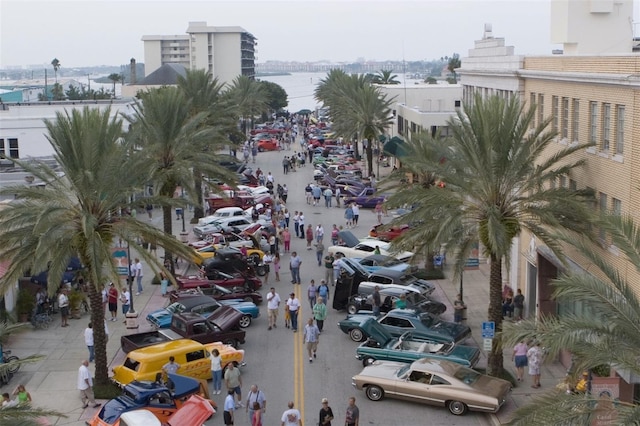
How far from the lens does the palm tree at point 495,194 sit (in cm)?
2250

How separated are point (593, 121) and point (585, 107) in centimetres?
67

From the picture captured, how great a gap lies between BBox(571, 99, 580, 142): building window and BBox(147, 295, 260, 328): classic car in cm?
1187

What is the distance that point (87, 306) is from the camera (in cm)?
3144

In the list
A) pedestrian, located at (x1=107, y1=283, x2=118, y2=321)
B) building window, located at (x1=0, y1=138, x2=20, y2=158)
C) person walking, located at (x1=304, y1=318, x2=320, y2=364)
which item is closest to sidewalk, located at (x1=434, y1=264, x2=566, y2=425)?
person walking, located at (x1=304, y1=318, x2=320, y2=364)

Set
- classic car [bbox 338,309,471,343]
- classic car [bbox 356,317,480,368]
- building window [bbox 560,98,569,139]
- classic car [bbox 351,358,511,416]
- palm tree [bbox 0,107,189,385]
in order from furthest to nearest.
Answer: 1. building window [bbox 560,98,569,139]
2. classic car [bbox 338,309,471,343]
3. classic car [bbox 356,317,480,368]
4. palm tree [bbox 0,107,189,385]
5. classic car [bbox 351,358,511,416]

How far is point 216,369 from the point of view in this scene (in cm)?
2270

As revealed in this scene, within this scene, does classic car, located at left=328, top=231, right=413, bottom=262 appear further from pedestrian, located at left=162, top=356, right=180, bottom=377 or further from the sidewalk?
pedestrian, located at left=162, top=356, right=180, bottom=377

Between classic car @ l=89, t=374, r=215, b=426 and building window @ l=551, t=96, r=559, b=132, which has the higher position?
building window @ l=551, t=96, r=559, b=132

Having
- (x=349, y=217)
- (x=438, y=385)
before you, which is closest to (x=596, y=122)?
(x=438, y=385)

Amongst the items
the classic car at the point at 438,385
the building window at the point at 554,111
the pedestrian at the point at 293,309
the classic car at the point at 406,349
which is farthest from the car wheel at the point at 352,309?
the building window at the point at 554,111

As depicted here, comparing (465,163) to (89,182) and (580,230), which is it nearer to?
(580,230)

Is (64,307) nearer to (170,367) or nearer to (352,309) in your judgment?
(170,367)

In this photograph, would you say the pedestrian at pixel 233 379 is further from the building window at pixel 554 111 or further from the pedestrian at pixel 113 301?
the building window at pixel 554 111

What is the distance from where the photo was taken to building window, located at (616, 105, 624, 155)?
2166 cm
